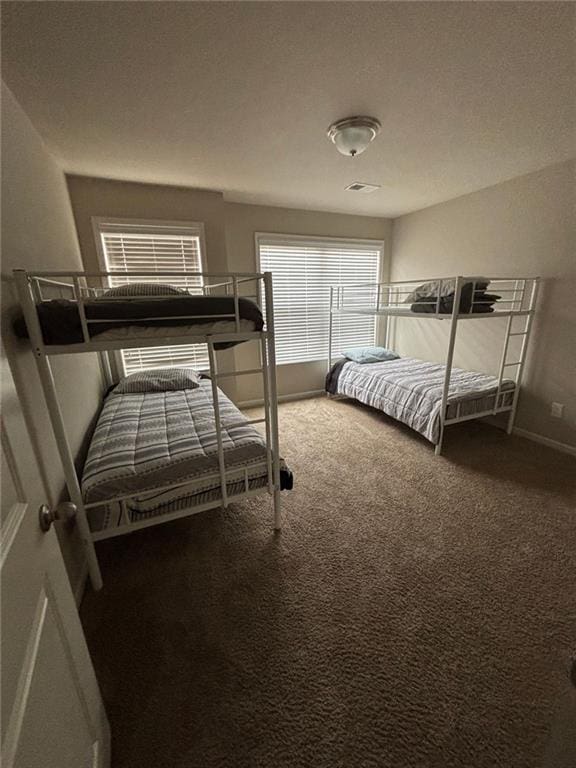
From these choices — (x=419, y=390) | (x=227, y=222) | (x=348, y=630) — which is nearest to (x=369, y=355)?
(x=419, y=390)

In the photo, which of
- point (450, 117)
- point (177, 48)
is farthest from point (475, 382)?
point (177, 48)

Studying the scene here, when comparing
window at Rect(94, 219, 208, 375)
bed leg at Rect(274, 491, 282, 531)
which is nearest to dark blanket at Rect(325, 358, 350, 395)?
window at Rect(94, 219, 208, 375)

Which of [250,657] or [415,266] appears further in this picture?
[415,266]

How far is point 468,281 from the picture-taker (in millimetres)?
2416

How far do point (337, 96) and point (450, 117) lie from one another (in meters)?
0.71

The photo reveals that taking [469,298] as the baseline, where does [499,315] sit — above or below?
below

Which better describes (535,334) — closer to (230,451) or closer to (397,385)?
(397,385)

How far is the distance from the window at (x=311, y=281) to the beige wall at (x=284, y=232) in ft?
0.33

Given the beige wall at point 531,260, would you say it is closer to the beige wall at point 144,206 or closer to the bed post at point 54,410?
the beige wall at point 144,206

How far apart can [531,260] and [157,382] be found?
11.4 feet

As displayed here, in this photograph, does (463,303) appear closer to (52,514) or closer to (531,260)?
(531,260)

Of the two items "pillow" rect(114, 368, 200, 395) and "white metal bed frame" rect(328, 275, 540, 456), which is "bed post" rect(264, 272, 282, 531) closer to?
"pillow" rect(114, 368, 200, 395)

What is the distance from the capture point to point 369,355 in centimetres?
389

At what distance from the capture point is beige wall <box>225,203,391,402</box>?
11.1 feet
